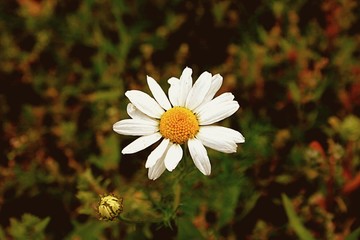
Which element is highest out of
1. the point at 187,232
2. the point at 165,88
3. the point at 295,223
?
the point at 165,88

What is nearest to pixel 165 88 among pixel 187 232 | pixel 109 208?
pixel 187 232

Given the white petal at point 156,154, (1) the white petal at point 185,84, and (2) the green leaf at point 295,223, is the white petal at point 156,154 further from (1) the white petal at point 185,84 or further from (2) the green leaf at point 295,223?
(2) the green leaf at point 295,223

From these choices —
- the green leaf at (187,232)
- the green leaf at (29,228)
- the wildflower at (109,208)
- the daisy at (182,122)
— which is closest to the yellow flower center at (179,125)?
the daisy at (182,122)

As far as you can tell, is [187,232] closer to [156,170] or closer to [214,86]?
[156,170]

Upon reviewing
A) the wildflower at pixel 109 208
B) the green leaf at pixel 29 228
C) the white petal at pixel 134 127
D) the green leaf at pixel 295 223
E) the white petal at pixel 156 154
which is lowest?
the green leaf at pixel 295 223

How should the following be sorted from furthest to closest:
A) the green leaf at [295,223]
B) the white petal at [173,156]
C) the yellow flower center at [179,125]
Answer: the green leaf at [295,223] < the yellow flower center at [179,125] < the white petal at [173,156]

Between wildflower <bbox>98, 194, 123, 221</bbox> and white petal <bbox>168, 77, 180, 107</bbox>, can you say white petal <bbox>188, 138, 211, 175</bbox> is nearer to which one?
white petal <bbox>168, 77, 180, 107</bbox>

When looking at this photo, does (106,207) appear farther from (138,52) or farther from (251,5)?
(251,5)

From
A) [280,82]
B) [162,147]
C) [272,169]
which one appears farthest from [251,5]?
[162,147]

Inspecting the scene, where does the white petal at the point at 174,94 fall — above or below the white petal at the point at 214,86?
above
